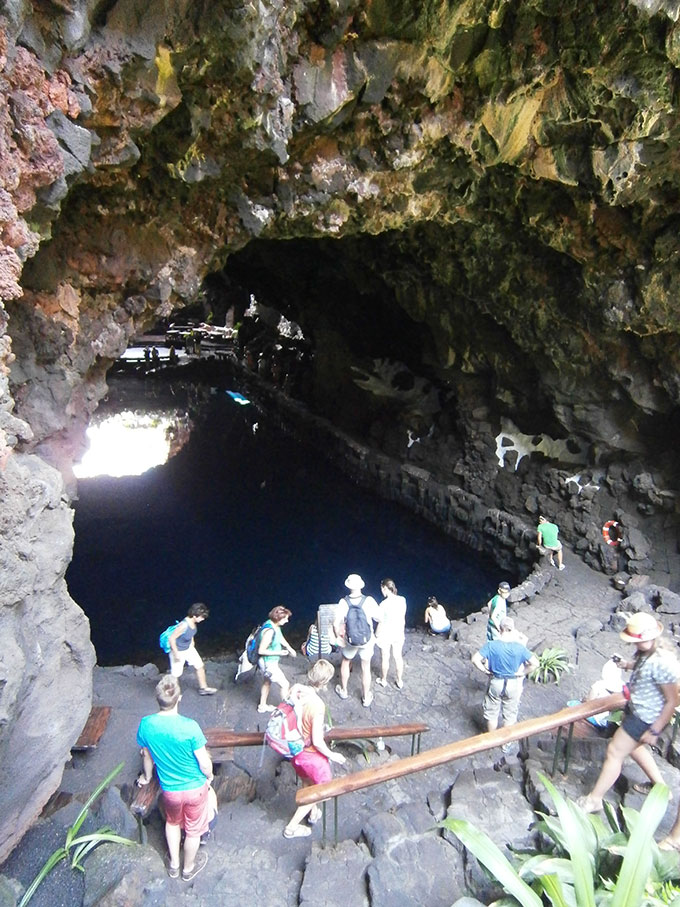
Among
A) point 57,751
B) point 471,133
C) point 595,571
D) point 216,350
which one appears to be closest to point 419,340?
point 595,571

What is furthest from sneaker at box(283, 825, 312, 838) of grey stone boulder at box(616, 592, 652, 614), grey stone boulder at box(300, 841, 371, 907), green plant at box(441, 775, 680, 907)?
grey stone boulder at box(616, 592, 652, 614)

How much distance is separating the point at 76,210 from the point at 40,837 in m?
6.45

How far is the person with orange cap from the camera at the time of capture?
449cm

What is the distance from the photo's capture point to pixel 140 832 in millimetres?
4746

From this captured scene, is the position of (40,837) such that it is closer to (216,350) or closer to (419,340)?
(419,340)

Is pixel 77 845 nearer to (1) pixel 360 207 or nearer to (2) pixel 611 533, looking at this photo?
(1) pixel 360 207

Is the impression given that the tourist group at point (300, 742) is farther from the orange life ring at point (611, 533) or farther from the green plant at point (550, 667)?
the orange life ring at point (611, 533)

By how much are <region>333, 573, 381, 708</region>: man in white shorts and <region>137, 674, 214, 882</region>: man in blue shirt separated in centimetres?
277

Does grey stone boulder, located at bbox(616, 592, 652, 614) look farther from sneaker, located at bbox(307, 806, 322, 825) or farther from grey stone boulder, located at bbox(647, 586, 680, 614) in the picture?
sneaker, located at bbox(307, 806, 322, 825)

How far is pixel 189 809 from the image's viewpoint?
448 cm

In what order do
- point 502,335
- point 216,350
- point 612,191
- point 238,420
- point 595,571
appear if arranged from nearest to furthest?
1. point 612,191
2. point 595,571
3. point 502,335
4. point 238,420
5. point 216,350

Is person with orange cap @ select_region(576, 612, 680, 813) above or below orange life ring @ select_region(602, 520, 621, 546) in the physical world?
below

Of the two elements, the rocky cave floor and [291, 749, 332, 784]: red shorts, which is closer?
Result: the rocky cave floor

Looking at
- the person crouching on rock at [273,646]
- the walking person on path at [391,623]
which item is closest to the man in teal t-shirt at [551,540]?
the walking person on path at [391,623]
